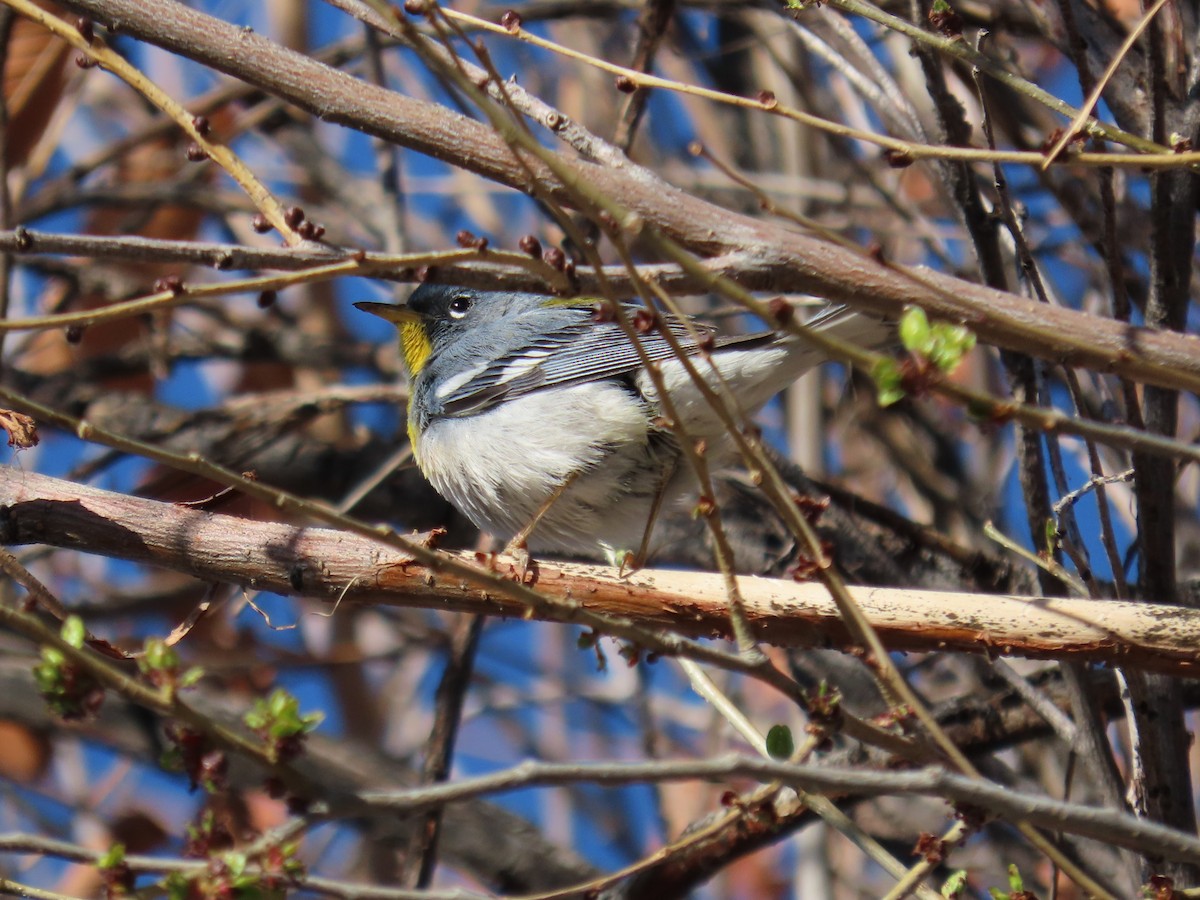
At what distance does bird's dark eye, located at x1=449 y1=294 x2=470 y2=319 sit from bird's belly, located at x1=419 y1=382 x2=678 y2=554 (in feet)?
3.37

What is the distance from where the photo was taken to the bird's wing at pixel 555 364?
169 inches

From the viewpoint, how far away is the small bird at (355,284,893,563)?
3.97m

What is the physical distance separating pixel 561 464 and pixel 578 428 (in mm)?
138

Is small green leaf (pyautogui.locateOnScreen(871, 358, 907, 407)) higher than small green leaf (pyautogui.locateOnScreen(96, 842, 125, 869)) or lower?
higher

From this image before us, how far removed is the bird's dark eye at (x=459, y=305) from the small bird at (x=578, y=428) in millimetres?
637

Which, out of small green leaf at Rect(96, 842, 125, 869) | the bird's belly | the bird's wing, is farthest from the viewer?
the bird's wing

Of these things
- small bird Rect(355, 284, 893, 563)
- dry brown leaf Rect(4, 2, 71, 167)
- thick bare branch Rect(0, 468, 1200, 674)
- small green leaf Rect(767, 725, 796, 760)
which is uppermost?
dry brown leaf Rect(4, 2, 71, 167)

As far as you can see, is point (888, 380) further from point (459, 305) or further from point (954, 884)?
point (459, 305)

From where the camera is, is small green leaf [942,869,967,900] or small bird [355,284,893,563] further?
small bird [355,284,893,563]

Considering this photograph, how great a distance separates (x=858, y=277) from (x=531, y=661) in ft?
16.6

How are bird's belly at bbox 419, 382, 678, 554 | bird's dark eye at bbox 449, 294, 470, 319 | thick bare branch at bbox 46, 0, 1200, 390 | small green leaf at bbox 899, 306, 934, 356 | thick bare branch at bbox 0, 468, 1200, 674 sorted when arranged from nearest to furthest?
small green leaf at bbox 899, 306, 934, 356 < thick bare branch at bbox 46, 0, 1200, 390 < thick bare branch at bbox 0, 468, 1200, 674 < bird's belly at bbox 419, 382, 678, 554 < bird's dark eye at bbox 449, 294, 470, 319

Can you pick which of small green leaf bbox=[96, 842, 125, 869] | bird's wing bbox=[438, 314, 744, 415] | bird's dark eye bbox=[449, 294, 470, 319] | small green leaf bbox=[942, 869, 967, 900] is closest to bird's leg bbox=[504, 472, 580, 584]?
bird's wing bbox=[438, 314, 744, 415]

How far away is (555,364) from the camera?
4.50 meters

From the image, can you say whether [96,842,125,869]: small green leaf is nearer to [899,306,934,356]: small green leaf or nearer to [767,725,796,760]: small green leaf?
[767,725,796,760]: small green leaf
